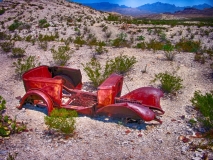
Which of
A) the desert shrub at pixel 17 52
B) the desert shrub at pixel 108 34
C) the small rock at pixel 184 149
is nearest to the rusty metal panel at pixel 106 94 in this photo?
the small rock at pixel 184 149

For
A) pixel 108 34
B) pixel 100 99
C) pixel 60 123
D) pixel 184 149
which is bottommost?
pixel 184 149

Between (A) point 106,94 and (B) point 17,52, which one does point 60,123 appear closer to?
(A) point 106,94

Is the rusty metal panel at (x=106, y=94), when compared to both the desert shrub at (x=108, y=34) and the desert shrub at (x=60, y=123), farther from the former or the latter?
the desert shrub at (x=108, y=34)

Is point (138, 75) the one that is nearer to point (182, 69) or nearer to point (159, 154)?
point (182, 69)

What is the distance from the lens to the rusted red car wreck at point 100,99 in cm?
401

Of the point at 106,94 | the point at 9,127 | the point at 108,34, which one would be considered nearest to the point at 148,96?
the point at 106,94

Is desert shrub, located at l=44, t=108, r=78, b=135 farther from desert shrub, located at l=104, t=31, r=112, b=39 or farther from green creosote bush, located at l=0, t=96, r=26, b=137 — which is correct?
desert shrub, located at l=104, t=31, r=112, b=39

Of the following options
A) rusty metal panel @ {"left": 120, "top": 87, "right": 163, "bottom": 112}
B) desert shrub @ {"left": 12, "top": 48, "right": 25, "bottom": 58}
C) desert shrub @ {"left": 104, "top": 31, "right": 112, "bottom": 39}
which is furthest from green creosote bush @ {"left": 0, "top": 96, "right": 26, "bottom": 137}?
desert shrub @ {"left": 104, "top": 31, "right": 112, "bottom": 39}

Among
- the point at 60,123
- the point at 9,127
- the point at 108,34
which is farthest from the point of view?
the point at 108,34

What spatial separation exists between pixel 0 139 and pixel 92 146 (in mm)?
1696

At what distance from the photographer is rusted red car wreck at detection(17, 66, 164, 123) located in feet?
13.2

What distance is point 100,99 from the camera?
14.1 ft

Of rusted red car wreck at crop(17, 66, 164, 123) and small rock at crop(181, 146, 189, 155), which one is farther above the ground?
rusted red car wreck at crop(17, 66, 164, 123)

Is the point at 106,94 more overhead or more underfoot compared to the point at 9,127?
more overhead
